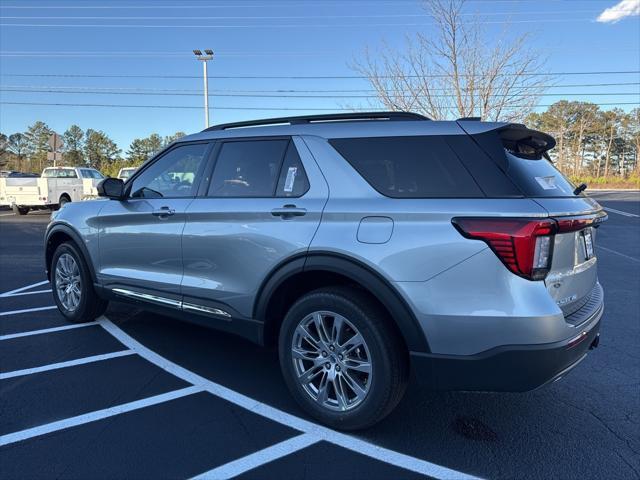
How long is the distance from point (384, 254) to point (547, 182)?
105 centimetres

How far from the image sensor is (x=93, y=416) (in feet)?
10.1

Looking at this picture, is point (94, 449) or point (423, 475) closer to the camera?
point (423, 475)

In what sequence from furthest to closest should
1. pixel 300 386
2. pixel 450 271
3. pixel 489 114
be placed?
pixel 489 114, pixel 300 386, pixel 450 271

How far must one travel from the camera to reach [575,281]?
265cm

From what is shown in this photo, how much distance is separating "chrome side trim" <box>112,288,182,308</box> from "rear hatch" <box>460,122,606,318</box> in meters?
2.57

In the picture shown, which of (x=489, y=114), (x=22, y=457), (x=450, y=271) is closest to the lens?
(x=450, y=271)

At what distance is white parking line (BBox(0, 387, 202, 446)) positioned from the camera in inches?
112

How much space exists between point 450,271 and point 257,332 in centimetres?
146

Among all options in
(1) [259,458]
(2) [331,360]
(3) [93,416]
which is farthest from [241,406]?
(3) [93,416]

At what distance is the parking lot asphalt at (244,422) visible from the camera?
2572 mm

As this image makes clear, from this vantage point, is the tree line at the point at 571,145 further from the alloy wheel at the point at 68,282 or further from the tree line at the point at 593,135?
the alloy wheel at the point at 68,282

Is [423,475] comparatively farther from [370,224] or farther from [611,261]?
[611,261]

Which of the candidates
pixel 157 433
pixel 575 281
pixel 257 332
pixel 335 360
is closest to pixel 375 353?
pixel 335 360

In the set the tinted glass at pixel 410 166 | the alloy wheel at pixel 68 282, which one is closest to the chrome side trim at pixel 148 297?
the alloy wheel at pixel 68 282
